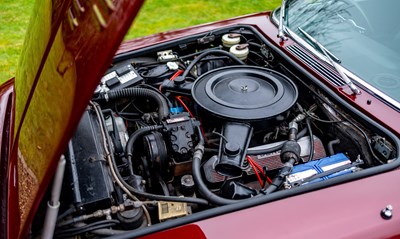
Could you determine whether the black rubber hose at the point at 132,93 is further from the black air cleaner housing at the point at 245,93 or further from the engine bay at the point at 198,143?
the black air cleaner housing at the point at 245,93

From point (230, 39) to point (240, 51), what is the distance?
0.14 meters

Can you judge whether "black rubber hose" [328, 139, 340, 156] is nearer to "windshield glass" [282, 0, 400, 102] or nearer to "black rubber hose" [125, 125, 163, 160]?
"windshield glass" [282, 0, 400, 102]

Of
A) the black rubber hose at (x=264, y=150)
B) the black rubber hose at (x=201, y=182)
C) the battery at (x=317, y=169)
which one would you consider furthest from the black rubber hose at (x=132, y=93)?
the battery at (x=317, y=169)

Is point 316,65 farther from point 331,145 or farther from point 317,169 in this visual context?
point 317,169

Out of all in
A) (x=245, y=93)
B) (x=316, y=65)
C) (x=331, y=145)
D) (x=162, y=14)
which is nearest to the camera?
(x=331, y=145)

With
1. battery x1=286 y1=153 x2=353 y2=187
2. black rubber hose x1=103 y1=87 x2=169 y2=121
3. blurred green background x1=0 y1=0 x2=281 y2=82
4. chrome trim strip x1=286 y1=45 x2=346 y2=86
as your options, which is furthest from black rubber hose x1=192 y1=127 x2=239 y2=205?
blurred green background x1=0 y1=0 x2=281 y2=82

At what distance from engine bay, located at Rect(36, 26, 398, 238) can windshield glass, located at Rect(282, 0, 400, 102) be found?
0.85 feet

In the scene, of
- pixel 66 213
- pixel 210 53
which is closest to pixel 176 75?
pixel 210 53

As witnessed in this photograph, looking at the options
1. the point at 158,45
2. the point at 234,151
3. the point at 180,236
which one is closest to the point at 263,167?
the point at 234,151

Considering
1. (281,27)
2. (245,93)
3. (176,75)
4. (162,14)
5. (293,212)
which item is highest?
(162,14)

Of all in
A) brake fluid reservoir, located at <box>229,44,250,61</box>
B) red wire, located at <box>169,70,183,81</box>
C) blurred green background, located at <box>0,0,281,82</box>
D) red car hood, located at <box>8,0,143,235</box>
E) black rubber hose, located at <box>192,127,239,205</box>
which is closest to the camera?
red car hood, located at <box>8,0,143,235</box>

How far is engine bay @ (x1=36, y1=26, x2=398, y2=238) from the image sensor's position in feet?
5.44

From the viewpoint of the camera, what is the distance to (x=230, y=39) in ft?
8.68

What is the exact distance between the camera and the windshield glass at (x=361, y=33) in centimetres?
214
